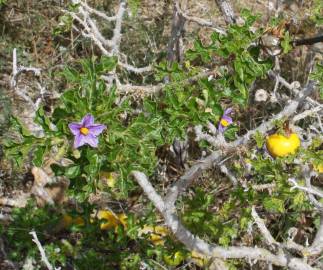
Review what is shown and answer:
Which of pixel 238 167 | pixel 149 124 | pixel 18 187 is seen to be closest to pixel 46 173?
pixel 18 187

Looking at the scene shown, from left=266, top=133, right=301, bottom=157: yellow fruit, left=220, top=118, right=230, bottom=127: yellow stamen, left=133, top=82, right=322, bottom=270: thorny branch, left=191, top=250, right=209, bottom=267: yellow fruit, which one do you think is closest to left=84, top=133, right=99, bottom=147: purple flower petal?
left=133, top=82, right=322, bottom=270: thorny branch

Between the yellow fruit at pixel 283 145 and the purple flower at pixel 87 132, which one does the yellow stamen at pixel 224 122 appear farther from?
the purple flower at pixel 87 132

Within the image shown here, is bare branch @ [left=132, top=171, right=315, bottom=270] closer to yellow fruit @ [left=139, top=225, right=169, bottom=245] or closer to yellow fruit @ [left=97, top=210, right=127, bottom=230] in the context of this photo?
yellow fruit @ [left=139, top=225, right=169, bottom=245]

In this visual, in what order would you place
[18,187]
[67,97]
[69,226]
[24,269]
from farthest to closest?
[18,187] → [69,226] → [24,269] → [67,97]

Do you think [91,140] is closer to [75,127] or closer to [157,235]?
[75,127]

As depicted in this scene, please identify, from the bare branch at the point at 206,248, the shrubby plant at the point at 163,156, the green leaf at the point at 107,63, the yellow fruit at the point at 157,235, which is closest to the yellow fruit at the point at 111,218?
the shrubby plant at the point at 163,156

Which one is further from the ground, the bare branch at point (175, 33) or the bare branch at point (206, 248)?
the bare branch at point (175, 33)

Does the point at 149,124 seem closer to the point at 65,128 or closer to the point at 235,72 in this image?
the point at 65,128
